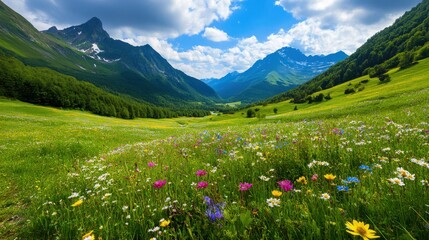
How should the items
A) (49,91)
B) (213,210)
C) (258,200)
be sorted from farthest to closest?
1. (49,91)
2. (258,200)
3. (213,210)

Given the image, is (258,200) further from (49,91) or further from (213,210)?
(49,91)

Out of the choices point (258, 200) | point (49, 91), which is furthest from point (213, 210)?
point (49, 91)

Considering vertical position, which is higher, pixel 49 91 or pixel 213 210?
pixel 49 91

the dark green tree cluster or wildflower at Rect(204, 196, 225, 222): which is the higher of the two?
the dark green tree cluster

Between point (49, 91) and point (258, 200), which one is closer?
point (258, 200)

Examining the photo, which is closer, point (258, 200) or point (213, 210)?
point (213, 210)

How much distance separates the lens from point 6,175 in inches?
343

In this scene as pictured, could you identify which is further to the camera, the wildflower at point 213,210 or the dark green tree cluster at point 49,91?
the dark green tree cluster at point 49,91

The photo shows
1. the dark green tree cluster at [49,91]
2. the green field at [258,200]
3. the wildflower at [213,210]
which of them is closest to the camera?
the green field at [258,200]

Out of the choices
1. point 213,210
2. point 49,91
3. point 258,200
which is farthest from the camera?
point 49,91

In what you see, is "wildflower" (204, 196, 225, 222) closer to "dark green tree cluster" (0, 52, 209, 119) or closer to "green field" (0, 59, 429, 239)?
"green field" (0, 59, 429, 239)

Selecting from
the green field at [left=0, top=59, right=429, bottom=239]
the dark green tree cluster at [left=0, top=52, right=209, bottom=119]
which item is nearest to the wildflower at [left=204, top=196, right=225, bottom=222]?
the green field at [left=0, top=59, right=429, bottom=239]

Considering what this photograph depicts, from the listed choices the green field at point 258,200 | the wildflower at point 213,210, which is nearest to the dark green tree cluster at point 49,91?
the green field at point 258,200

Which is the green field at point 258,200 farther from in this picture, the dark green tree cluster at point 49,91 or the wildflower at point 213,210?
the dark green tree cluster at point 49,91
